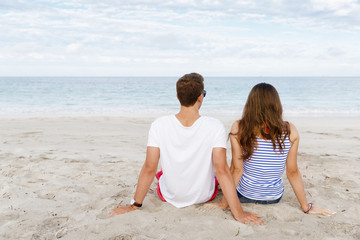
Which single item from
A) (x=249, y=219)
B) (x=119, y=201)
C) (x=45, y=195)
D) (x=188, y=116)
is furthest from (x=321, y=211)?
(x=45, y=195)

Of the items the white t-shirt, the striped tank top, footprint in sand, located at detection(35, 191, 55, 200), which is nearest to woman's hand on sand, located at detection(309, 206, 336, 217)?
the striped tank top

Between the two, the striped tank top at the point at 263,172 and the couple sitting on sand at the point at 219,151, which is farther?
the striped tank top at the point at 263,172

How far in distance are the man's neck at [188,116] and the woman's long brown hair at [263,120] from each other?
47 centimetres

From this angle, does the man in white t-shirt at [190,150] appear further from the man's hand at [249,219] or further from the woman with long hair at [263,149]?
the woman with long hair at [263,149]

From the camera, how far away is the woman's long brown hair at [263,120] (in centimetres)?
297

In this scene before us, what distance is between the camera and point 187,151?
3.03 meters

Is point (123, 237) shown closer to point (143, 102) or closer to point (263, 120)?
point (263, 120)

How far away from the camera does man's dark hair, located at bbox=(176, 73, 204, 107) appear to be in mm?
2768

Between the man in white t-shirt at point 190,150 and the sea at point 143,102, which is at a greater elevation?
the man in white t-shirt at point 190,150

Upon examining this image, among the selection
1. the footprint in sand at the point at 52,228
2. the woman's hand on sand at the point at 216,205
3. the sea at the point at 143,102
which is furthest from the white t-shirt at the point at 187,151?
the sea at the point at 143,102

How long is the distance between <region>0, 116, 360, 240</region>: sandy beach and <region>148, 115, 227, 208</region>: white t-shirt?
10.0 inches

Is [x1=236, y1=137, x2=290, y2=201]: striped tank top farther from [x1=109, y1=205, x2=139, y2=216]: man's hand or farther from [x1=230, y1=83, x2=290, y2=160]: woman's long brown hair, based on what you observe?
[x1=109, y1=205, x2=139, y2=216]: man's hand

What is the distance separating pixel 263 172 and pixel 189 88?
117cm

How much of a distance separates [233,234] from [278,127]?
104 cm
